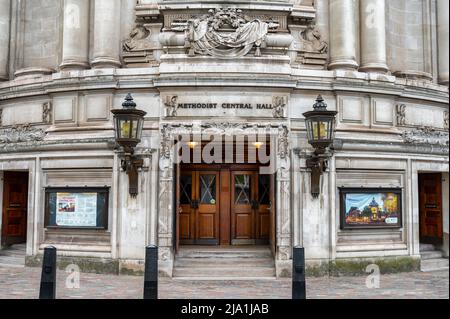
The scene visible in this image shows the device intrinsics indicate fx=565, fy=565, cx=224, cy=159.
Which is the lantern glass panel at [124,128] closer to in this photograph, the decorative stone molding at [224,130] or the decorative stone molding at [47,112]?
the decorative stone molding at [224,130]

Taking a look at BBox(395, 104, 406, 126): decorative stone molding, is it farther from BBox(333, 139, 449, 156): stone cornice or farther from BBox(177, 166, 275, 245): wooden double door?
BBox(177, 166, 275, 245): wooden double door

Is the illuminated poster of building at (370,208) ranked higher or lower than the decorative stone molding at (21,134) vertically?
lower

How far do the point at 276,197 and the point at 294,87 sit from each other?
2793mm

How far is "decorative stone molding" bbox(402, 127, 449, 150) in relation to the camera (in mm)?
15523

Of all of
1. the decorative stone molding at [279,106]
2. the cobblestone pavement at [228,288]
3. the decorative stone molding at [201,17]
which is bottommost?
the cobblestone pavement at [228,288]

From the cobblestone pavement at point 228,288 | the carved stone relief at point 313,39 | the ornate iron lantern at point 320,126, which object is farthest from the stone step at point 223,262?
the carved stone relief at point 313,39

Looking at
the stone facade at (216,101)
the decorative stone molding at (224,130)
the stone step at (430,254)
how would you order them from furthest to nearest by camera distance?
1. the stone step at (430,254)
2. the stone facade at (216,101)
3. the decorative stone molding at (224,130)

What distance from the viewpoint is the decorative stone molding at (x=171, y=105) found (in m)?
14.0

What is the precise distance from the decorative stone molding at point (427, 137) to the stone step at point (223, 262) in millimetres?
5097

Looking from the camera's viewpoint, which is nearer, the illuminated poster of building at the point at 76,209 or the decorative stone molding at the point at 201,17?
the illuminated poster of building at the point at 76,209

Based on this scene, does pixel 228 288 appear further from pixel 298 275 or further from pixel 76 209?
pixel 76 209

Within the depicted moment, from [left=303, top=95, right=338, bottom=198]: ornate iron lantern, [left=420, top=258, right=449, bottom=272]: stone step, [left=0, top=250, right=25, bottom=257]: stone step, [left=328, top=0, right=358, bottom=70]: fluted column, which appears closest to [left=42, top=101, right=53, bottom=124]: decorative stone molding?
[left=0, top=250, right=25, bottom=257]: stone step
